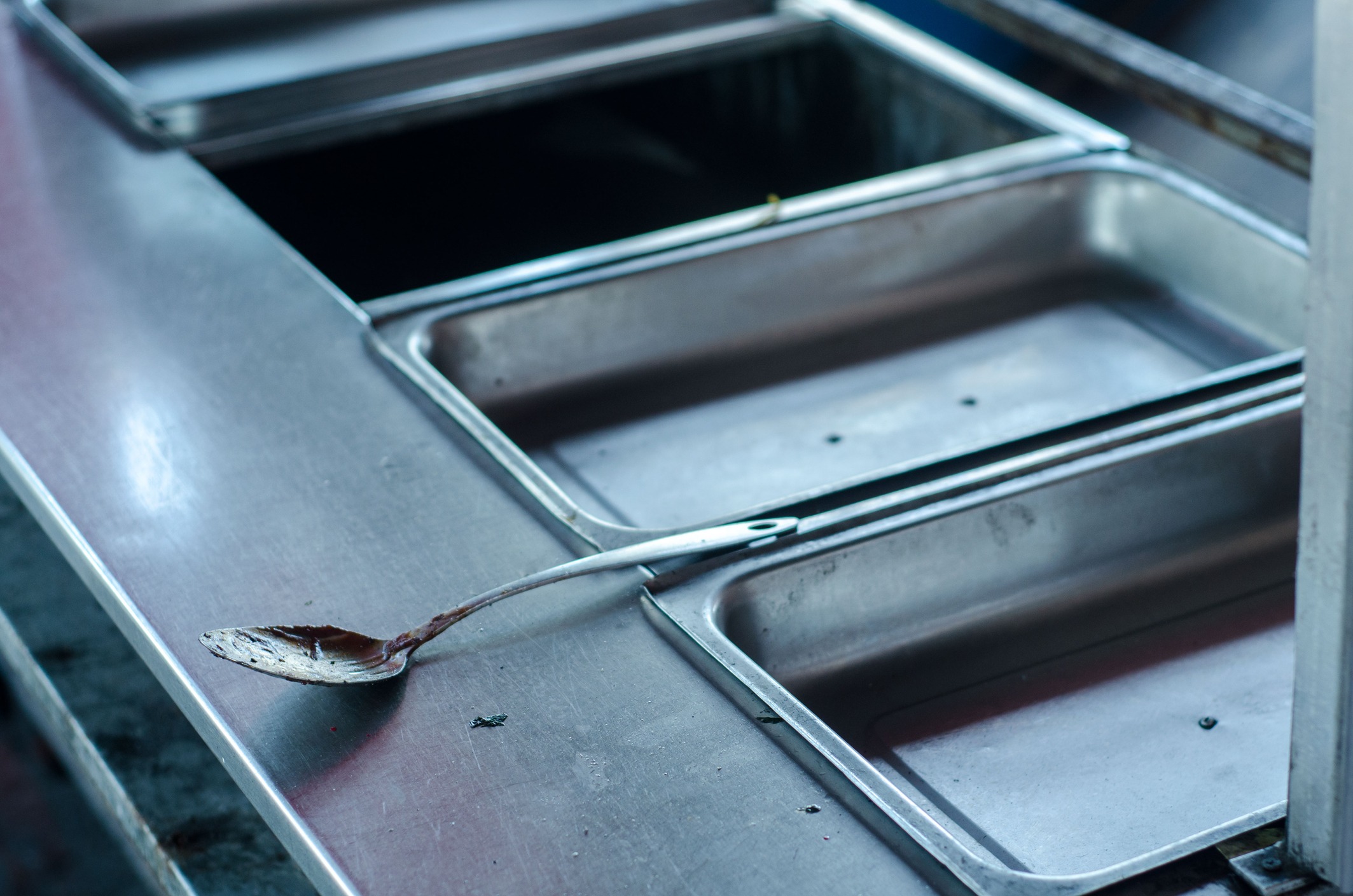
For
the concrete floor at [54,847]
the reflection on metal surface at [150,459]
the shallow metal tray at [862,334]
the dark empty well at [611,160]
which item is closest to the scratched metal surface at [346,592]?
the reflection on metal surface at [150,459]

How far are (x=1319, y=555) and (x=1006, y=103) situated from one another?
119 cm

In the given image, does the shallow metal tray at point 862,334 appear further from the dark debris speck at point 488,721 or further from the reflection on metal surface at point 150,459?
the dark debris speck at point 488,721

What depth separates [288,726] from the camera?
0.87 metres

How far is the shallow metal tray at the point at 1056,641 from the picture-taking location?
94 centimetres

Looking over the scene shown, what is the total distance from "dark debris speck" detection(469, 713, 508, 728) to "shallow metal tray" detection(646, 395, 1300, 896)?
128 mm

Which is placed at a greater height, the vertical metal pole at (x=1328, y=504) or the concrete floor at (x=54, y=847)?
the vertical metal pole at (x=1328, y=504)

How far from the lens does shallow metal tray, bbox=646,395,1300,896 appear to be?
94cm

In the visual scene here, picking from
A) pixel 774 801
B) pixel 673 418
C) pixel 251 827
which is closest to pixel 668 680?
pixel 774 801

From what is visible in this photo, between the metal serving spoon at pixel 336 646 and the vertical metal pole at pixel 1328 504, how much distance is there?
0.46 metres

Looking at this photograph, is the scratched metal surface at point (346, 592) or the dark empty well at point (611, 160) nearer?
the scratched metal surface at point (346, 592)

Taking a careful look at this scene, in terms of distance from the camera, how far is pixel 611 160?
2.04m

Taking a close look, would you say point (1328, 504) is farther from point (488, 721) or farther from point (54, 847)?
point (54, 847)

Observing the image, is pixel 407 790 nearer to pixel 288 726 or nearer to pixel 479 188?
pixel 288 726

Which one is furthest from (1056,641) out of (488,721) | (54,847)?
(54,847)
